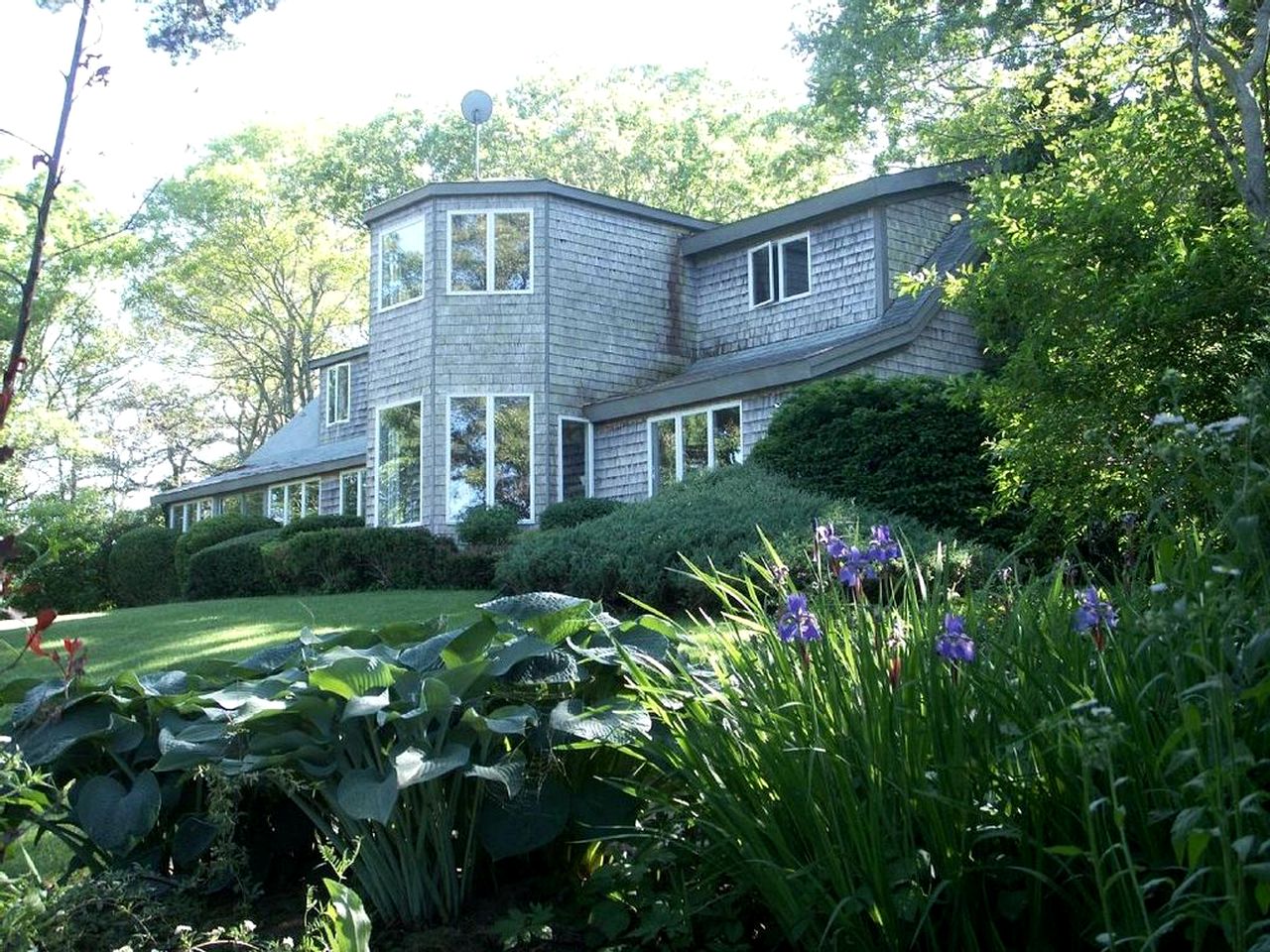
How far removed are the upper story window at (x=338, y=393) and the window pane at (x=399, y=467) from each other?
21.4 ft

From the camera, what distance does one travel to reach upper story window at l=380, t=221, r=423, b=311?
20172mm

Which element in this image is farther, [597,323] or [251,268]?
[251,268]

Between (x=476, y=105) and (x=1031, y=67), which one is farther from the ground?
(x=476, y=105)

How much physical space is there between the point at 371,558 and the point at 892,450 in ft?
24.5

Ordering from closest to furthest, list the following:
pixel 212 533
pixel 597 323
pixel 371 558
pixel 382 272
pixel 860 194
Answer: pixel 371 558 < pixel 860 194 < pixel 597 323 < pixel 382 272 < pixel 212 533

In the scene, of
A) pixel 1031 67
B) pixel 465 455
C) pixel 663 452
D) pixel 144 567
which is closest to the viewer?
pixel 1031 67

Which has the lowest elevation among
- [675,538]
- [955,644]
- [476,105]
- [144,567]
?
[955,644]

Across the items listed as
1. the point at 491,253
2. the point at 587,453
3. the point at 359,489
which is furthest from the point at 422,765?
the point at 359,489

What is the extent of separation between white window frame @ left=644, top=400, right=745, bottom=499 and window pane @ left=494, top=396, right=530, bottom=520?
1917 mm

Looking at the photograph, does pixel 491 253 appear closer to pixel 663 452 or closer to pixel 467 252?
pixel 467 252

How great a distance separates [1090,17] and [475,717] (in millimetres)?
9823

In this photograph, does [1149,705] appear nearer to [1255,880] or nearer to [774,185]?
[1255,880]

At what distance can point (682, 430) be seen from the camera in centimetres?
1841

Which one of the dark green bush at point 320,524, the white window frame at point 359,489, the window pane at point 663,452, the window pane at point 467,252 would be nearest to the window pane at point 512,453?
the window pane at point 467,252
